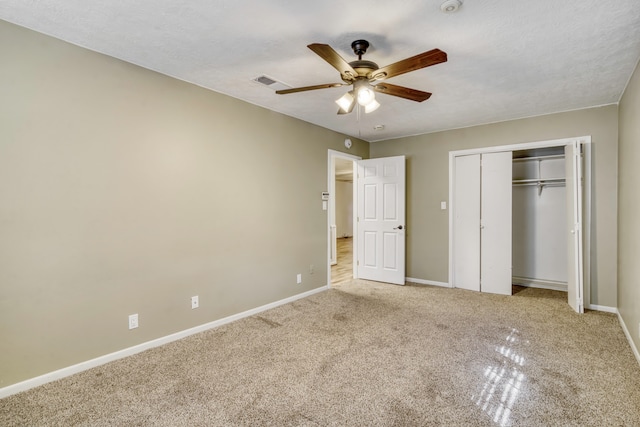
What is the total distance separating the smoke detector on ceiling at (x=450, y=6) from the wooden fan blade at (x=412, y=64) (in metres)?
0.28

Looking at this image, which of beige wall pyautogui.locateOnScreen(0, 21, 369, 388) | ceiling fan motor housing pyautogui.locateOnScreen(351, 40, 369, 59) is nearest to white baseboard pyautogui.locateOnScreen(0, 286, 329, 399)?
beige wall pyautogui.locateOnScreen(0, 21, 369, 388)

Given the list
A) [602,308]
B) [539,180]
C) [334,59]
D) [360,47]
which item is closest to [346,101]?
[360,47]

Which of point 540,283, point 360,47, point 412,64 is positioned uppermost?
point 360,47

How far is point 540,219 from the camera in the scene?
189 inches

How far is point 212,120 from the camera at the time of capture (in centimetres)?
328

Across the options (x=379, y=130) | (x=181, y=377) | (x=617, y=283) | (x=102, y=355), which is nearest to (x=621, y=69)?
(x=617, y=283)

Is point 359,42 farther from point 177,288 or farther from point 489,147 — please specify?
point 489,147

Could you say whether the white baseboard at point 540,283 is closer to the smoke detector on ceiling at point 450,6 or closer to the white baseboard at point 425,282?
the white baseboard at point 425,282

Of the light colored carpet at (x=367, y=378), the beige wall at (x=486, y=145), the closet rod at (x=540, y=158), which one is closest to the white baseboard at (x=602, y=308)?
the beige wall at (x=486, y=145)

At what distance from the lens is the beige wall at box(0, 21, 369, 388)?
2.14 meters

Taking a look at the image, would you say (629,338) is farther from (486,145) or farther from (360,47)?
(360,47)

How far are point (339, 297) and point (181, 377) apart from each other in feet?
7.92

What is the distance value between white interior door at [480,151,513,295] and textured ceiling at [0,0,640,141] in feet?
4.08

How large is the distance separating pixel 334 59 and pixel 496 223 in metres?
3.70
